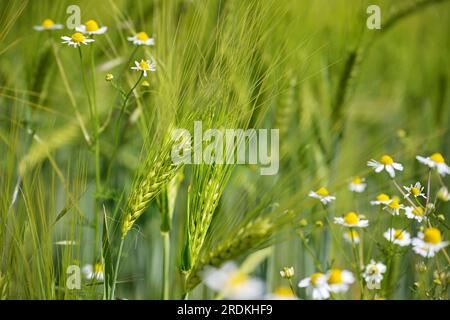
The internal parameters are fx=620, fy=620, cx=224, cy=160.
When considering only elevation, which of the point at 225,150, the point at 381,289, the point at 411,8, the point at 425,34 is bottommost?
the point at 381,289

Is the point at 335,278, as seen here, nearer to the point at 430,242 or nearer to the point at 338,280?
the point at 338,280

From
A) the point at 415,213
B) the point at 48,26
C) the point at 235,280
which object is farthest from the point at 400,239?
the point at 48,26

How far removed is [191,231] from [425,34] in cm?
128

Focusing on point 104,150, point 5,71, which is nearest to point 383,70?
point 104,150

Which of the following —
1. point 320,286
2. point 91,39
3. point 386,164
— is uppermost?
point 91,39

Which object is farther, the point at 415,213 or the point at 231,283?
the point at 415,213

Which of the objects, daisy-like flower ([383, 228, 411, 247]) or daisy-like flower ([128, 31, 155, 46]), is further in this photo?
daisy-like flower ([128, 31, 155, 46])

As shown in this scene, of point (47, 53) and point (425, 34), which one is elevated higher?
point (425, 34)

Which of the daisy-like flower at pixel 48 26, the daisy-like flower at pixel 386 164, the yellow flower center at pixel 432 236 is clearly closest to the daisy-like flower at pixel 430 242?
the yellow flower center at pixel 432 236

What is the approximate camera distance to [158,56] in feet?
2.44

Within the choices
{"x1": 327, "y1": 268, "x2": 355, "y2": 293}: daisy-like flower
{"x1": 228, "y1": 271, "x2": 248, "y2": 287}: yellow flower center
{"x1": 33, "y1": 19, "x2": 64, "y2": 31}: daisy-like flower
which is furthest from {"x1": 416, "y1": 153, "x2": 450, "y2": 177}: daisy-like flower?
{"x1": 33, "y1": 19, "x2": 64, "y2": 31}: daisy-like flower

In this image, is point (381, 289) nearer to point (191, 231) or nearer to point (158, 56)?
point (191, 231)

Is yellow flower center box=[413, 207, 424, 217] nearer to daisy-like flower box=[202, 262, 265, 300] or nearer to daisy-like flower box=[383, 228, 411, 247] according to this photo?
daisy-like flower box=[383, 228, 411, 247]

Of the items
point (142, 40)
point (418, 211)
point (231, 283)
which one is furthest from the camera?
point (142, 40)
